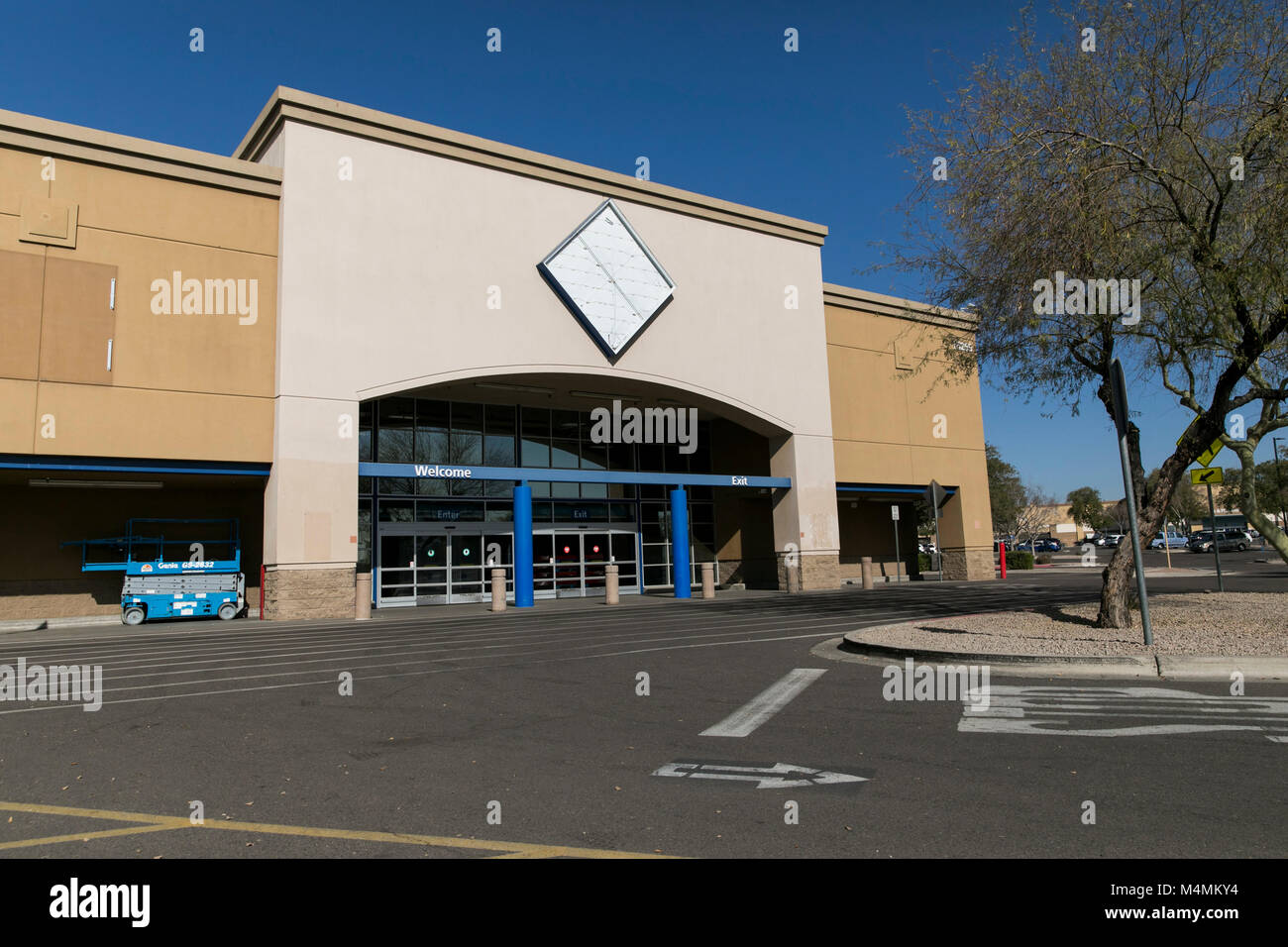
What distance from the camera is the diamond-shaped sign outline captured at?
24594mm

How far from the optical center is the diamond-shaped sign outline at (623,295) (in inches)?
968

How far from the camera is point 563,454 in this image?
2984 centimetres

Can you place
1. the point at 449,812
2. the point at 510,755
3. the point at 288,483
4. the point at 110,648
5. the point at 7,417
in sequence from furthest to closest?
the point at 288,483, the point at 7,417, the point at 110,648, the point at 510,755, the point at 449,812

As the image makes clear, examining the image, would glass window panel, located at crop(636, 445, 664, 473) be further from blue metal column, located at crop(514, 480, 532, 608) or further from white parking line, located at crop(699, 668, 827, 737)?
white parking line, located at crop(699, 668, 827, 737)

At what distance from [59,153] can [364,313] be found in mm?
7148

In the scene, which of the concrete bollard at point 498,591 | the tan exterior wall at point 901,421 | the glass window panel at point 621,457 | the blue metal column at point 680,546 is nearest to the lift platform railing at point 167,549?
the concrete bollard at point 498,591

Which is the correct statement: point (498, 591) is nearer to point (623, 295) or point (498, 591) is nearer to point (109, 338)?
point (623, 295)

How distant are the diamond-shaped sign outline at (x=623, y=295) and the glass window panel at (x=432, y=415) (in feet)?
18.6

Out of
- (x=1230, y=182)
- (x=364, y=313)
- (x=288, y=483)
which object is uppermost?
(x=364, y=313)

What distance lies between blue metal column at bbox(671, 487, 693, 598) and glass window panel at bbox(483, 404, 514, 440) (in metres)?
6.09

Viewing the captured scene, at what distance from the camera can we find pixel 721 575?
32.9 meters

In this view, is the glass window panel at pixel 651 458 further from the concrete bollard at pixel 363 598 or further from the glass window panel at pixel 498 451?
the concrete bollard at pixel 363 598
